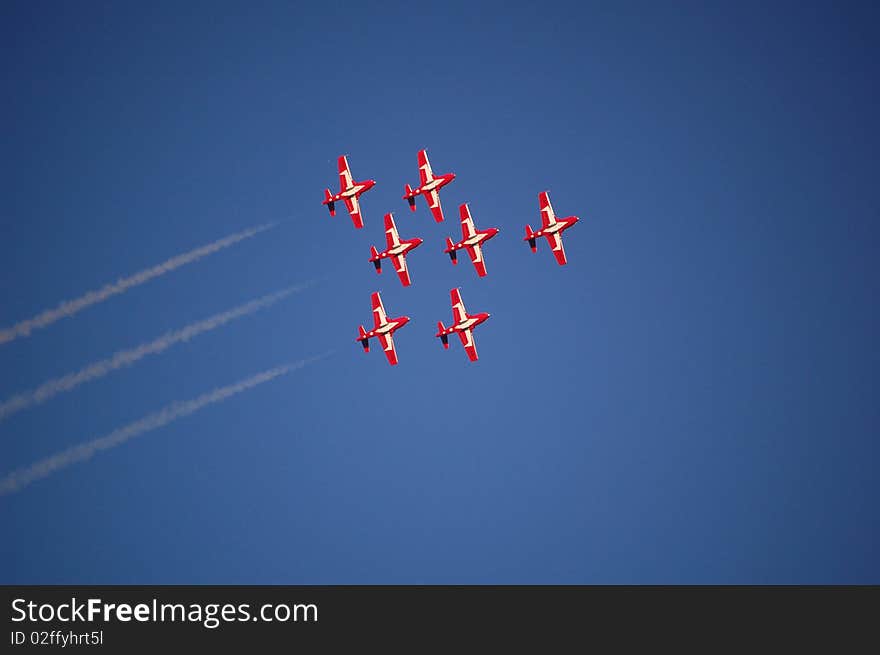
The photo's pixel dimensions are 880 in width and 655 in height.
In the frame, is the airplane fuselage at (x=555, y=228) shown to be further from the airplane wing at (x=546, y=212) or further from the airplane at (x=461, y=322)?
the airplane at (x=461, y=322)

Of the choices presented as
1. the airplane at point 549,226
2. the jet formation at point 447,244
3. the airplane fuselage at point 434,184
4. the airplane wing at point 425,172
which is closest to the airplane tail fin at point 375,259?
the jet formation at point 447,244

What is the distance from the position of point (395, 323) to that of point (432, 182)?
31.0 ft

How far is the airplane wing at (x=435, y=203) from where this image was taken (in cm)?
8344

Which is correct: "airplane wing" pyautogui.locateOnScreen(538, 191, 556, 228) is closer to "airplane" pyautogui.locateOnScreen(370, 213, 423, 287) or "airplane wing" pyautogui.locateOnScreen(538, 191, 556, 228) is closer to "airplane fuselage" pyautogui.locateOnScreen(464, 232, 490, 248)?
"airplane fuselage" pyautogui.locateOnScreen(464, 232, 490, 248)

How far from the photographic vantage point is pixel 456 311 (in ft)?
275

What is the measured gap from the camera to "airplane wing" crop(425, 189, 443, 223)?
Answer: 83.4 m

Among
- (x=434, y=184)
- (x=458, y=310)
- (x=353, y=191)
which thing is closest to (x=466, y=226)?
(x=434, y=184)

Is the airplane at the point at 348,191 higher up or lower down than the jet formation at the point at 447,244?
higher up

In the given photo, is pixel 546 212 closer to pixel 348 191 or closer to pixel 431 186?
pixel 431 186

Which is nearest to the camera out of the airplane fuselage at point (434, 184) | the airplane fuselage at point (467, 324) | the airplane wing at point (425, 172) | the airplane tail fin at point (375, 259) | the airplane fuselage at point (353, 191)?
the airplane tail fin at point (375, 259)

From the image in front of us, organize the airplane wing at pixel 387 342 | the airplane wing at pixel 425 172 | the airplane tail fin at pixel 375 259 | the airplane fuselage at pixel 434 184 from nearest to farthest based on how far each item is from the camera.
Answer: the airplane tail fin at pixel 375 259, the airplane wing at pixel 387 342, the airplane fuselage at pixel 434 184, the airplane wing at pixel 425 172
